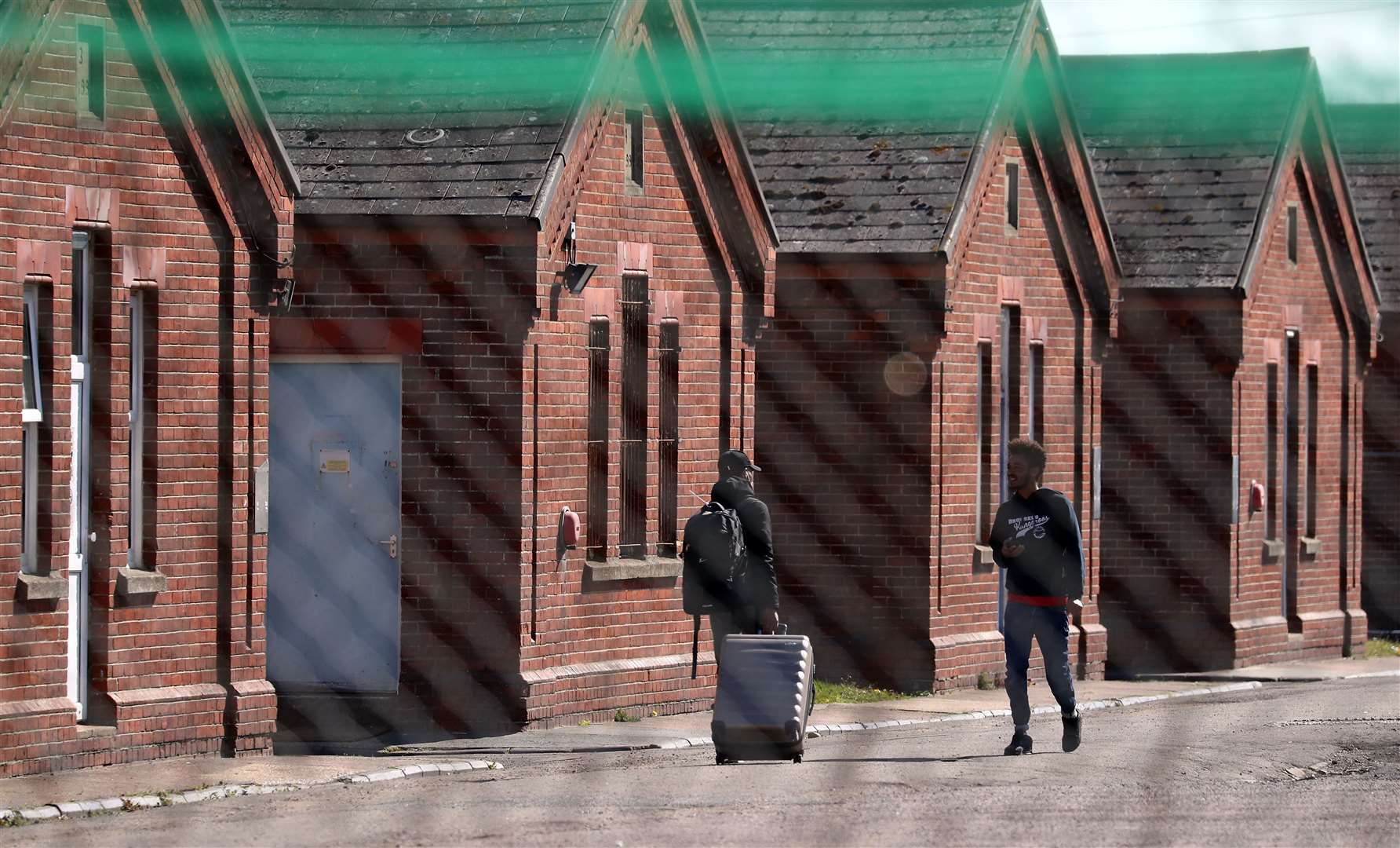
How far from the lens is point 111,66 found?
523 inches

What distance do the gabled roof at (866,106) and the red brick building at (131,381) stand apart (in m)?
6.44

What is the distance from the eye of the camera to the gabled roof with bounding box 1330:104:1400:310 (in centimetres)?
2909

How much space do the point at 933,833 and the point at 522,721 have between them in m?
5.30

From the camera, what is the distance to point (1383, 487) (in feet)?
94.4

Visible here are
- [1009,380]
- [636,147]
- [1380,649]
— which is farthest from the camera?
[1380,649]

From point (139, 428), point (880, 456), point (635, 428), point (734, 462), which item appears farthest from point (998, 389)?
point (139, 428)

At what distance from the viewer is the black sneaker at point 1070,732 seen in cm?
1403

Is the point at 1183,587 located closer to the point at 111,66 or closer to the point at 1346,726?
the point at 1346,726

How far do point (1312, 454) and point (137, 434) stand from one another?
52.0 ft

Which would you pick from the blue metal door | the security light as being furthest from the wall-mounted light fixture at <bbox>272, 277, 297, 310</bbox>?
the security light

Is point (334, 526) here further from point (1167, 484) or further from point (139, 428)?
point (1167, 484)

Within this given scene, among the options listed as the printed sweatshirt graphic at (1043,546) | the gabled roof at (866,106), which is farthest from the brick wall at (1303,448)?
the printed sweatshirt graphic at (1043,546)

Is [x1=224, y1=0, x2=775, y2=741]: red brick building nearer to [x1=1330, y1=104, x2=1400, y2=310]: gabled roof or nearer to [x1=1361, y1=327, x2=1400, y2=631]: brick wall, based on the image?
[x1=1361, y1=327, x2=1400, y2=631]: brick wall

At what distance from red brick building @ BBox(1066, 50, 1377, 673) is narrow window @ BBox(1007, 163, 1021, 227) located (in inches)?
110
